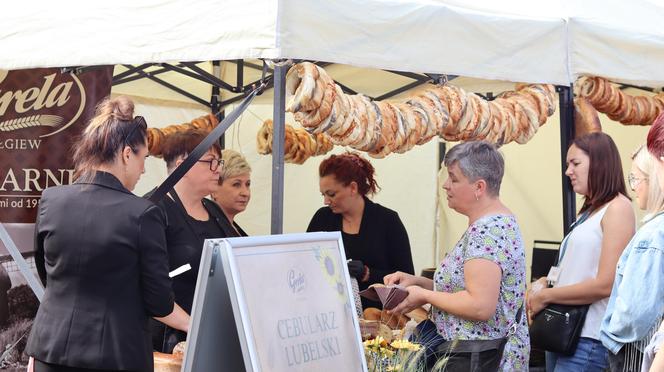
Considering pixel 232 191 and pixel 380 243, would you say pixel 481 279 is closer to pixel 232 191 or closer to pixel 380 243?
pixel 380 243

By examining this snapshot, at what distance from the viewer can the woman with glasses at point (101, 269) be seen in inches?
101

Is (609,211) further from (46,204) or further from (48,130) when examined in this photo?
(48,130)

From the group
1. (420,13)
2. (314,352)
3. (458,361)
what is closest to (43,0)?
(420,13)

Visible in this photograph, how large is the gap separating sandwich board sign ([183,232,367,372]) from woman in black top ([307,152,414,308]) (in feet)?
5.38

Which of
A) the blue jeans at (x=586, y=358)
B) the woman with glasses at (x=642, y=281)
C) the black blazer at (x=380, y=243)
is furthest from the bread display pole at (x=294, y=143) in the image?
the woman with glasses at (x=642, y=281)

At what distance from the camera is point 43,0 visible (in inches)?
138

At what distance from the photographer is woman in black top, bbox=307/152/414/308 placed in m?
4.56

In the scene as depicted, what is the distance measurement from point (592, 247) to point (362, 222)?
1.41m

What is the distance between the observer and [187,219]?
3422mm

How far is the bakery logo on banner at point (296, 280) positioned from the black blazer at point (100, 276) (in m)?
0.34

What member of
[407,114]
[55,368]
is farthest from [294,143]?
[55,368]

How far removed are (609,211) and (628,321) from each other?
3.49 ft

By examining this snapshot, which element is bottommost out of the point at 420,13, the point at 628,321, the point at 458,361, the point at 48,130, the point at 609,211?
the point at 458,361

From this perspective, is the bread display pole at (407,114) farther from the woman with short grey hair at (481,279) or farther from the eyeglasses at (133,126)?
the eyeglasses at (133,126)
